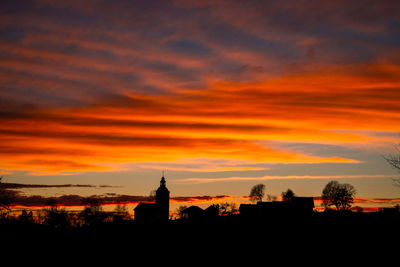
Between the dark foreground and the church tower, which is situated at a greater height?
the church tower

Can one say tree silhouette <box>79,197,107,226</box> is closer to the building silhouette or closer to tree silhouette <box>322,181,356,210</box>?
the building silhouette

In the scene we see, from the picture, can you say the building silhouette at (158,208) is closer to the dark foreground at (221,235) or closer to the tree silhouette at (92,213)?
the tree silhouette at (92,213)

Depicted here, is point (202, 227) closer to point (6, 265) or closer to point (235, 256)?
point (235, 256)

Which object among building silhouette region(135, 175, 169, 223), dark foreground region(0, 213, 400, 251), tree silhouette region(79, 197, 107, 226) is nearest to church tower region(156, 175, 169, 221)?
building silhouette region(135, 175, 169, 223)

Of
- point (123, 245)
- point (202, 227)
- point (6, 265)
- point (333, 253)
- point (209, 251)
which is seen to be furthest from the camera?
point (202, 227)

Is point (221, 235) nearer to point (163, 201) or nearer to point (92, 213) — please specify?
point (163, 201)

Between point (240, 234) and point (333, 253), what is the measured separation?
48.1 ft

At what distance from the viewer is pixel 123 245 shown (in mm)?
46531

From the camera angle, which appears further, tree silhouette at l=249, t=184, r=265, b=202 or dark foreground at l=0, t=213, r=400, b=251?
tree silhouette at l=249, t=184, r=265, b=202

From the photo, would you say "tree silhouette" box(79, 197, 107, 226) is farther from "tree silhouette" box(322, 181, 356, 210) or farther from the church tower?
"tree silhouette" box(322, 181, 356, 210)

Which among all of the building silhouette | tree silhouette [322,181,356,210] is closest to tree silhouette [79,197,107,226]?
the building silhouette

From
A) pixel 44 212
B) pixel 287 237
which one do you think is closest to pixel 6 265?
pixel 287 237

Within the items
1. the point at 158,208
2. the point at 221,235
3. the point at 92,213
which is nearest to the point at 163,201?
the point at 158,208

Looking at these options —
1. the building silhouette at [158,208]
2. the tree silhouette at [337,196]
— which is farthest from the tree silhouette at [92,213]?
the tree silhouette at [337,196]
